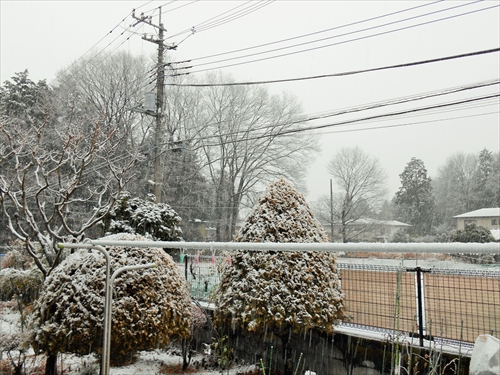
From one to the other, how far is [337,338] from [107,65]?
19.6 meters

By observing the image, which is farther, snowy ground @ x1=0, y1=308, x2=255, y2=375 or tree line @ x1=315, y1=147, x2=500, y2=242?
tree line @ x1=315, y1=147, x2=500, y2=242

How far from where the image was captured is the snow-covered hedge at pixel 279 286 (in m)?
3.80

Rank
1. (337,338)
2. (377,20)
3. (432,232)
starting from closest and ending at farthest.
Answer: (337,338)
(377,20)
(432,232)

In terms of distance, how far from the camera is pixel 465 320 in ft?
11.2

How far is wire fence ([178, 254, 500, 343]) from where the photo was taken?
10.5 feet

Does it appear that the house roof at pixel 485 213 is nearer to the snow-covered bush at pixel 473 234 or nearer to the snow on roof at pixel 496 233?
the snow-covered bush at pixel 473 234

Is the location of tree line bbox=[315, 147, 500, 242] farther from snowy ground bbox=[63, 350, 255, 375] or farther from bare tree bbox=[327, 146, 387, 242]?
snowy ground bbox=[63, 350, 255, 375]

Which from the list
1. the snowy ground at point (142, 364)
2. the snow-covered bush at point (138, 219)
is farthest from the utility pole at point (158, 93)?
the snowy ground at point (142, 364)

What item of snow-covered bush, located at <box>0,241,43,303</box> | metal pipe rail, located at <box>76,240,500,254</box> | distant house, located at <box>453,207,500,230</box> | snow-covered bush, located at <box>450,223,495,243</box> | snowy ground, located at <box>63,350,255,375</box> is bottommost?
snowy ground, located at <box>63,350,255,375</box>

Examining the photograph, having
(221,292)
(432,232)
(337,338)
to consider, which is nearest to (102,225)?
(221,292)

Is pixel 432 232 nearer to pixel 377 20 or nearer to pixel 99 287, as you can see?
pixel 377 20

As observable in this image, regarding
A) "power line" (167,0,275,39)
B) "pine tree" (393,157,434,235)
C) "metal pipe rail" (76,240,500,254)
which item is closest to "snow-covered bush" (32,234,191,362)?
"metal pipe rail" (76,240,500,254)

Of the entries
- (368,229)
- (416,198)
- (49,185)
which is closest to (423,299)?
(49,185)

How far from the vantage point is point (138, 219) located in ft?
31.1
